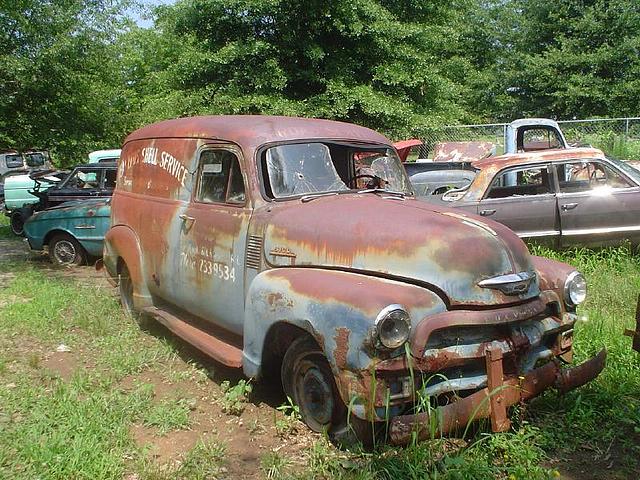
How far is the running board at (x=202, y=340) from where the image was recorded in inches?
173

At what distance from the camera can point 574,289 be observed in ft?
13.3

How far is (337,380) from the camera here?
11.0ft

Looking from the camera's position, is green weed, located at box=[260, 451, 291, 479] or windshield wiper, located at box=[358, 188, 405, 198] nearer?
green weed, located at box=[260, 451, 291, 479]

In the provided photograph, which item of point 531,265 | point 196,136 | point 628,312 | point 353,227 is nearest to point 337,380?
point 353,227

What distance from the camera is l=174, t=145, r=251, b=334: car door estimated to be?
4.48 m

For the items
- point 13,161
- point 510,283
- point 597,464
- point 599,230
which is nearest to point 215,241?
point 510,283

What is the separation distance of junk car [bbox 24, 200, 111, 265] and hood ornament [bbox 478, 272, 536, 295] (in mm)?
6864

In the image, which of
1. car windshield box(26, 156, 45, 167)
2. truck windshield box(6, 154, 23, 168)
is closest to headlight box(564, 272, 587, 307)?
car windshield box(26, 156, 45, 167)

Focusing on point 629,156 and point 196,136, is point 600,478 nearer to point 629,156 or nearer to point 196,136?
point 196,136

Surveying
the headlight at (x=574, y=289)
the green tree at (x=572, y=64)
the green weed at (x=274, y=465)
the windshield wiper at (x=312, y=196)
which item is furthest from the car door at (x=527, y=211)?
the green tree at (x=572, y=64)

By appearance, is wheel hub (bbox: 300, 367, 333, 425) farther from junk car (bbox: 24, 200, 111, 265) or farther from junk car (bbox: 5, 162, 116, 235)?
junk car (bbox: 5, 162, 116, 235)

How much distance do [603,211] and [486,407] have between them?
492cm

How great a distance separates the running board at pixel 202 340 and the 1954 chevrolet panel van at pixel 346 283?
0.06ft

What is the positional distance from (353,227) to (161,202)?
2.34m
